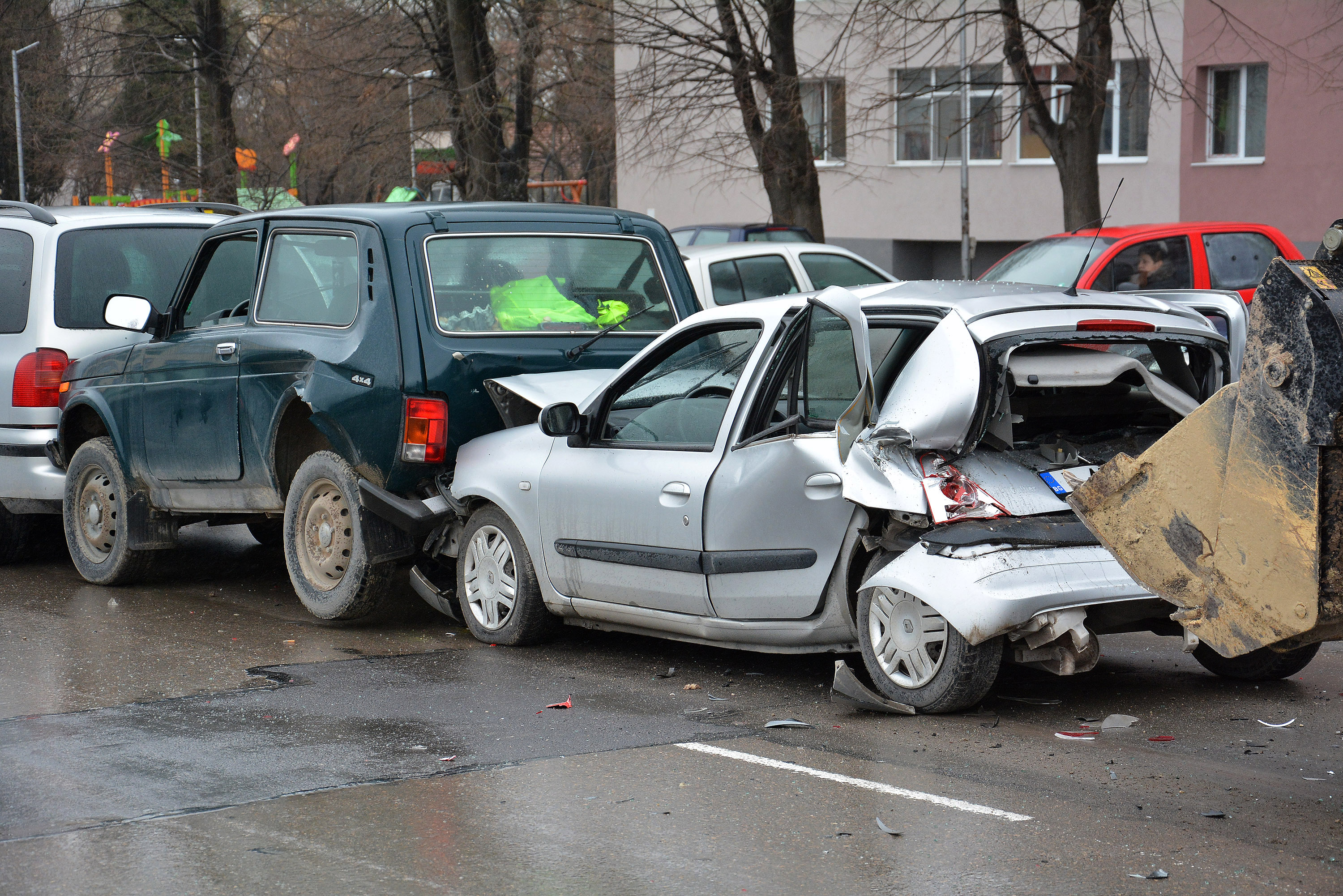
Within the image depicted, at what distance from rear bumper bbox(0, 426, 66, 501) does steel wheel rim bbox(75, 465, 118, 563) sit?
0.26 m

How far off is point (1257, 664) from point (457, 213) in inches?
170

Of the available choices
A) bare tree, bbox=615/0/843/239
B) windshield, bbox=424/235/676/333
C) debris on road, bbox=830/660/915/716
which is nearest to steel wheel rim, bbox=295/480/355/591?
windshield, bbox=424/235/676/333

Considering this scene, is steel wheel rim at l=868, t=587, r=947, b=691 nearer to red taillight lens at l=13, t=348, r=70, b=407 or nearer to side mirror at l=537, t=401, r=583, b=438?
side mirror at l=537, t=401, r=583, b=438

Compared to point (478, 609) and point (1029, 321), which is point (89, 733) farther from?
point (1029, 321)

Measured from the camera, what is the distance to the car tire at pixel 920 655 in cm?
582

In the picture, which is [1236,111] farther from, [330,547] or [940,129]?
[330,547]

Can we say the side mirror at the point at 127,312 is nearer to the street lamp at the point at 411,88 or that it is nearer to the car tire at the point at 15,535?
the car tire at the point at 15,535

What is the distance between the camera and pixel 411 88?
28938 mm

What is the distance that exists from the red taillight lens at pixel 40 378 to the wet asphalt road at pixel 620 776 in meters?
2.45

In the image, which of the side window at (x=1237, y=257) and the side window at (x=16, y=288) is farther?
the side window at (x=1237, y=257)

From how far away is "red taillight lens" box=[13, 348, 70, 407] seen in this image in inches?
385

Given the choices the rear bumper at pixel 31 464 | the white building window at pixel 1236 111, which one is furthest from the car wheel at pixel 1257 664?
the white building window at pixel 1236 111

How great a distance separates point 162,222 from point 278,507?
2808 millimetres

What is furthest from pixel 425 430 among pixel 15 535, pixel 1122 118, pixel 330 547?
pixel 1122 118
